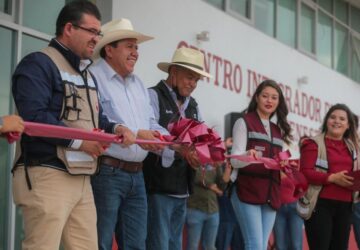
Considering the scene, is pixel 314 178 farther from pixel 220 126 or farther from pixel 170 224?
pixel 220 126

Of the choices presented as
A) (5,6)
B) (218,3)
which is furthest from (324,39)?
(5,6)

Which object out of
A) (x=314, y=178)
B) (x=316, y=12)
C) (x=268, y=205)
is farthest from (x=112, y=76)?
(x=316, y=12)

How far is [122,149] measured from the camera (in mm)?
4816

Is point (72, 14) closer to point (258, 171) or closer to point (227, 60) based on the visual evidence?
point (258, 171)

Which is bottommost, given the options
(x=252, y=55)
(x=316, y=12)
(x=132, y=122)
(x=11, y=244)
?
(x=11, y=244)

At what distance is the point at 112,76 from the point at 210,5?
5.70 metres

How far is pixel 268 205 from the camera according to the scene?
609 cm

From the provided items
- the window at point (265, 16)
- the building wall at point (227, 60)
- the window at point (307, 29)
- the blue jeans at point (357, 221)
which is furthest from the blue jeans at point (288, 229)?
the window at point (307, 29)

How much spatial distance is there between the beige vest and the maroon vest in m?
2.15

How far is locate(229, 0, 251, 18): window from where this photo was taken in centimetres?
1131

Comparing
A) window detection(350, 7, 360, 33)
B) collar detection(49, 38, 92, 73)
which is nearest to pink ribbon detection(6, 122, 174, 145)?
collar detection(49, 38, 92, 73)

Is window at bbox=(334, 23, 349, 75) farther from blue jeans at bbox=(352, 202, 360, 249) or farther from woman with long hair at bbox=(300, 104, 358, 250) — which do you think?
woman with long hair at bbox=(300, 104, 358, 250)

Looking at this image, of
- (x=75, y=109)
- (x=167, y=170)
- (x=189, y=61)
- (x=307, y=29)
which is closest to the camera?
(x=75, y=109)

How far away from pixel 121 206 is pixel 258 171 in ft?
5.60
